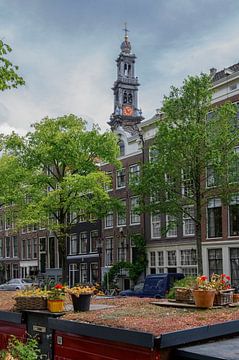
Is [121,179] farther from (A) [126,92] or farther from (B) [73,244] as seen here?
(A) [126,92]

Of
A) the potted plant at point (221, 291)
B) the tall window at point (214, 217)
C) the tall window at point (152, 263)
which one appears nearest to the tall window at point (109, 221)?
the tall window at point (152, 263)

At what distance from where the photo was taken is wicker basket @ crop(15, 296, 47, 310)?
31.2 feet

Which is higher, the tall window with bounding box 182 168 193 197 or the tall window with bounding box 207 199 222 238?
the tall window with bounding box 182 168 193 197

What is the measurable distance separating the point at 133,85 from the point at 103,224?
3767cm

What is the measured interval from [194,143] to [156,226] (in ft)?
50.6

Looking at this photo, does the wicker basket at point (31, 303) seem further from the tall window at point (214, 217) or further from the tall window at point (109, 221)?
the tall window at point (109, 221)

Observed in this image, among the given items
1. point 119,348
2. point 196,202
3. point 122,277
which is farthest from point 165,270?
point 119,348

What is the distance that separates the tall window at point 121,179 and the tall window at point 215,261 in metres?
11.9

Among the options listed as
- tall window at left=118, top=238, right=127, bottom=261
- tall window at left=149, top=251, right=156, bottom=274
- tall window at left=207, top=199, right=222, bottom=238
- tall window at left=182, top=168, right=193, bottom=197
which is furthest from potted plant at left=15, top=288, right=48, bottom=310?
tall window at left=118, top=238, right=127, bottom=261

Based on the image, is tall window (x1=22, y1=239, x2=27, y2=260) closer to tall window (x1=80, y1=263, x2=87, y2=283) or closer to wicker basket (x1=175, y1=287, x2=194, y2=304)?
tall window (x1=80, y1=263, x2=87, y2=283)

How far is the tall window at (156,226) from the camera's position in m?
42.8

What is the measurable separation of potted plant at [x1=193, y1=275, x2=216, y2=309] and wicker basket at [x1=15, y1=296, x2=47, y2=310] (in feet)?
8.71

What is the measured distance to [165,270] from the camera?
42188mm

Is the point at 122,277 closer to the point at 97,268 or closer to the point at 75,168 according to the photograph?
the point at 97,268
